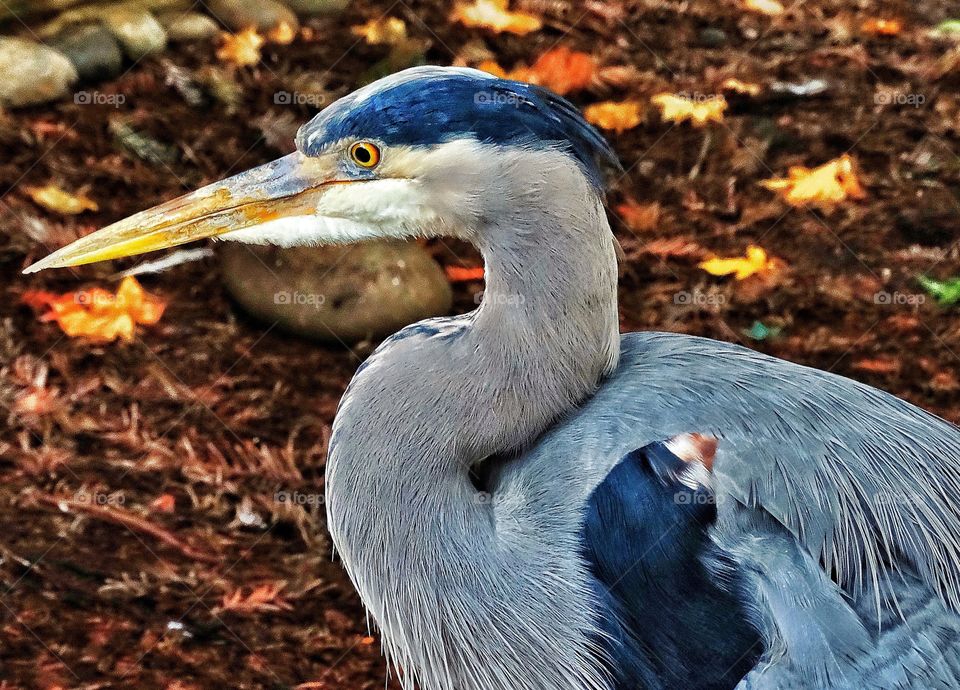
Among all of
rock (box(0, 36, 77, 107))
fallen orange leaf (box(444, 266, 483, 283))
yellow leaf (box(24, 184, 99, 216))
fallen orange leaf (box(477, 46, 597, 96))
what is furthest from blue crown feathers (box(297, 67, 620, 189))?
rock (box(0, 36, 77, 107))

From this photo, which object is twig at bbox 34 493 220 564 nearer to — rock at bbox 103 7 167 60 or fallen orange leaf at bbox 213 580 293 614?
fallen orange leaf at bbox 213 580 293 614

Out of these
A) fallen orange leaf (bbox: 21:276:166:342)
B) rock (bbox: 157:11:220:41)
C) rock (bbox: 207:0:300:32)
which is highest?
rock (bbox: 207:0:300:32)

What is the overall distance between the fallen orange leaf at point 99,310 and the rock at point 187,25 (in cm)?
150

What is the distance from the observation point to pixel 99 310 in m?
4.11

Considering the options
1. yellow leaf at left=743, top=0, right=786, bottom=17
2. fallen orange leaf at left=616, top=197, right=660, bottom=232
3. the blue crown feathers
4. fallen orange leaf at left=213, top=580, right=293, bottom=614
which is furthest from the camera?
yellow leaf at left=743, top=0, right=786, bottom=17

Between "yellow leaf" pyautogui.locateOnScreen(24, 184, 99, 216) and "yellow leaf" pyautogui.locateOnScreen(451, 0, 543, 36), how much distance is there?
1987 millimetres

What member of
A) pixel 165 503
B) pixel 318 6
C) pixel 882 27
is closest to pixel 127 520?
pixel 165 503

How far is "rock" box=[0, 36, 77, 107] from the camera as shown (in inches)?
182

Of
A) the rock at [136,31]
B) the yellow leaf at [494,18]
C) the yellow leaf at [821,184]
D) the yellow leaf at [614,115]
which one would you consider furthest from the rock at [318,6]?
the yellow leaf at [821,184]

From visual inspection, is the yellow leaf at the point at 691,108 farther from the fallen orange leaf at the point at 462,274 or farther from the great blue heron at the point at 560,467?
the great blue heron at the point at 560,467

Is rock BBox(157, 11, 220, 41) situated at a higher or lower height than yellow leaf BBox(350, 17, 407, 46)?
lower

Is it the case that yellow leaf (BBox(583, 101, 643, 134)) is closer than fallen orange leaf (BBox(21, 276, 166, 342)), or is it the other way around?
fallen orange leaf (BBox(21, 276, 166, 342))

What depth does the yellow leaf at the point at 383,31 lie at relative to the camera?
201 inches

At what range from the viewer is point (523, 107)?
2.13 m
